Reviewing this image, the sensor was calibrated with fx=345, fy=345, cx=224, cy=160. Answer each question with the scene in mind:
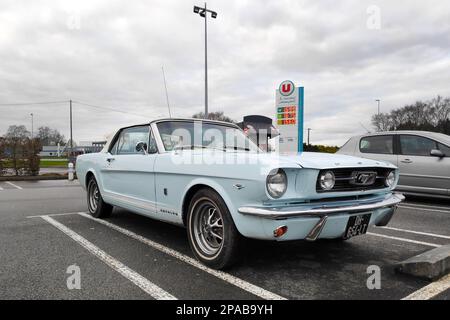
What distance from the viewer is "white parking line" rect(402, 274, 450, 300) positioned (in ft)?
8.45

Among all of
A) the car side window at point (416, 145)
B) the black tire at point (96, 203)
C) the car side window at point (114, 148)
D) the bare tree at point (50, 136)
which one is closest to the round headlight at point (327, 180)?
the car side window at point (114, 148)

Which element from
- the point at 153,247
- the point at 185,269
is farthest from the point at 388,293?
the point at 153,247


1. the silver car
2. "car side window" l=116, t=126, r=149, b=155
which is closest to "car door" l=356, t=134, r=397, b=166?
the silver car

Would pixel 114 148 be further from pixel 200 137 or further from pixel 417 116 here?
pixel 417 116

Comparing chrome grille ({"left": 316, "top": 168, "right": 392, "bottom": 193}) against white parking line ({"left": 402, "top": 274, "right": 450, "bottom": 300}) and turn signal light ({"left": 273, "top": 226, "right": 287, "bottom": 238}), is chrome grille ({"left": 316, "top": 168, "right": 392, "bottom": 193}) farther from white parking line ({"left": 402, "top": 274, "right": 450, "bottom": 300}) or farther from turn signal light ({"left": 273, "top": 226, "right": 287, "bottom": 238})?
white parking line ({"left": 402, "top": 274, "right": 450, "bottom": 300})

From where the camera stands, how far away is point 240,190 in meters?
2.88

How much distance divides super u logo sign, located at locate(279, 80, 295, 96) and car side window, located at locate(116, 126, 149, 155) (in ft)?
19.2

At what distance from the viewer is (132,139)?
480 centimetres

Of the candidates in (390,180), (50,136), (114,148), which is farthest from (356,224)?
(50,136)

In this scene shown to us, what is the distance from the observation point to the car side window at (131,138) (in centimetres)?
452

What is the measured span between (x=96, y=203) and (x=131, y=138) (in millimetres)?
1594
